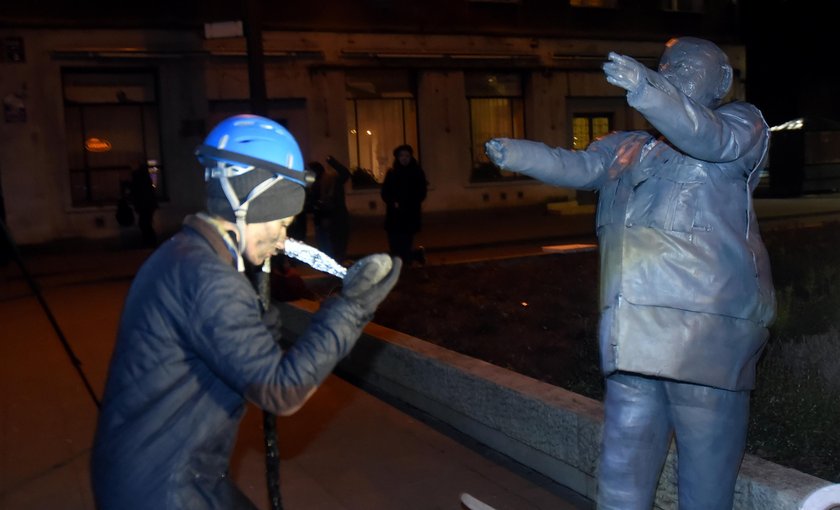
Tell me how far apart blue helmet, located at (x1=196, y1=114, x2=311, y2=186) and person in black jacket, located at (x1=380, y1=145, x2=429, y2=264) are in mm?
10191

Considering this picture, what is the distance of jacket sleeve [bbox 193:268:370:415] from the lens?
2.12 meters

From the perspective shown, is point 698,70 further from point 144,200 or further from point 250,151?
point 144,200

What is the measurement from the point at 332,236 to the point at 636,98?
10493 millimetres

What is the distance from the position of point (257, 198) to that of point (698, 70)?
174cm

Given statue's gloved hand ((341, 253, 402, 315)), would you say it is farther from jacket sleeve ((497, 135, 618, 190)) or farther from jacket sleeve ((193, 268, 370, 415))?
jacket sleeve ((497, 135, 618, 190))

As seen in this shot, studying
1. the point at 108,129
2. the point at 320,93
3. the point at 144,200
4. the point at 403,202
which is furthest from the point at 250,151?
the point at 320,93

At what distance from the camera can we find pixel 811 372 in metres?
5.34

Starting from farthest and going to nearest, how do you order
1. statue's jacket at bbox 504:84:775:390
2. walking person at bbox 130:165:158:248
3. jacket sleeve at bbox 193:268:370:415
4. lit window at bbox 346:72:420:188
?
lit window at bbox 346:72:420:188 < walking person at bbox 130:165:158:248 < statue's jacket at bbox 504:84:775:390 < jacket sleeve at bbox 193:268:370:415

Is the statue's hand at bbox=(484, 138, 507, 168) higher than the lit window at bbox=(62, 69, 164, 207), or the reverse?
the lit window at bbox=(62, 69, 164, 207)

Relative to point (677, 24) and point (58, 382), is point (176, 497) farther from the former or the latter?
point (677, 24)

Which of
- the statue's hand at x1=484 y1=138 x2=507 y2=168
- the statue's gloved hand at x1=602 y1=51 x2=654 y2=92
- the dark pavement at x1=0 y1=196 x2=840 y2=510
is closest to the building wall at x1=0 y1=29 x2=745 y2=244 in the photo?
the dark pavement at x1=0 y1=196 x2=840 y2=510

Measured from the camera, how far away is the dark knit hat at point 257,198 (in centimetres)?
230

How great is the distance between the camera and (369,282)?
226cm

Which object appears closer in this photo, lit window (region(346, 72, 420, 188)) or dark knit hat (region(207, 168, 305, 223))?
dark knit hat (region(207, 168, 305, 223))
